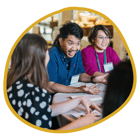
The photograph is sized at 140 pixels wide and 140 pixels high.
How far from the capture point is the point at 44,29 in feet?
2.59

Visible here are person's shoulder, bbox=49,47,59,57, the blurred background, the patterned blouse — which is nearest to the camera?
the patterned blouse

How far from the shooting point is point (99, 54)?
1000mm

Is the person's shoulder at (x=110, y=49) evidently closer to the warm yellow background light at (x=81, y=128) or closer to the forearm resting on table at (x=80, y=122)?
the warm yellow background light at (x=81, y=128)

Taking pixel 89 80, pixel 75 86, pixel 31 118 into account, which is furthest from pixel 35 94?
pixel 89 80

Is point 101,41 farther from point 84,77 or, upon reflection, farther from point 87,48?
point 84,77

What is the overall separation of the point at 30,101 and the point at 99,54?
20.1 inches

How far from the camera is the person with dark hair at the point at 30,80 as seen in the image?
2.27 ft

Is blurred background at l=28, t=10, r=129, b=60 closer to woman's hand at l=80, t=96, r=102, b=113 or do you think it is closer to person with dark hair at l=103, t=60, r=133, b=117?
person with dark hair at l=103, t=60, r=133, b=117

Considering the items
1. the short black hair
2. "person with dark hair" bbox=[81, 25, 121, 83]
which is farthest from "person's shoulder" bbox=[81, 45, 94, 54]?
the short black hair

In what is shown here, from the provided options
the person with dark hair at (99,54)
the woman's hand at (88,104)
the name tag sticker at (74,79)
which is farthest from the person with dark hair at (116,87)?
the name tag sticker at (74,79)

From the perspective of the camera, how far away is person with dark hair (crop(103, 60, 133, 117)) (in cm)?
73

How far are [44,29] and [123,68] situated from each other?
0.42 meters

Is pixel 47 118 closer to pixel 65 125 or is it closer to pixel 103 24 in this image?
pixel 65 125

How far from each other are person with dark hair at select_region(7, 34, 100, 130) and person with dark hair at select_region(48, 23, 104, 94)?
17cm
